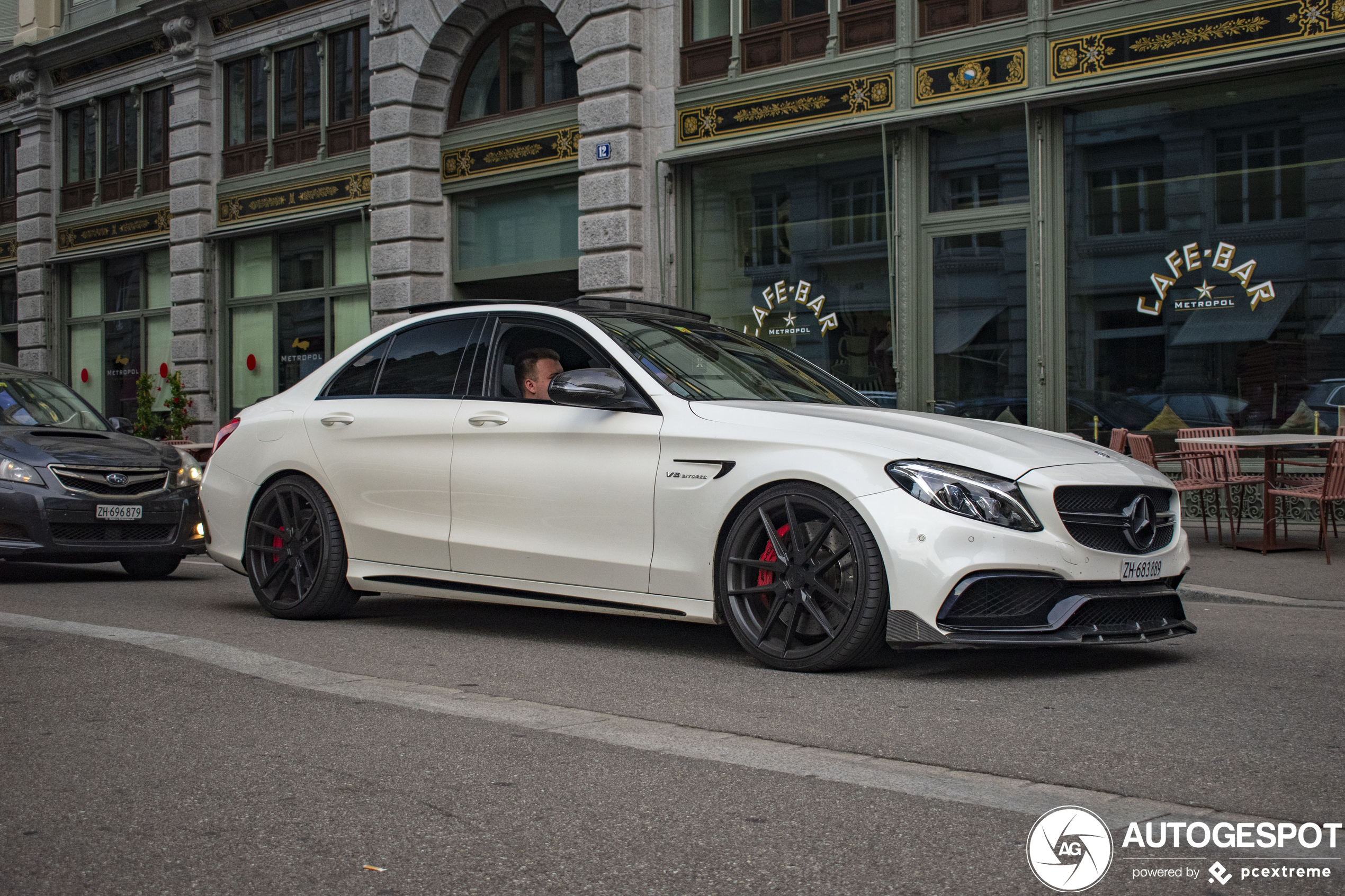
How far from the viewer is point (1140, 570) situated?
5.34 m

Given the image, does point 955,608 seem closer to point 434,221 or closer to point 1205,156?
point 1205,156

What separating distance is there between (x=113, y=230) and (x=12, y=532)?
57.2ft

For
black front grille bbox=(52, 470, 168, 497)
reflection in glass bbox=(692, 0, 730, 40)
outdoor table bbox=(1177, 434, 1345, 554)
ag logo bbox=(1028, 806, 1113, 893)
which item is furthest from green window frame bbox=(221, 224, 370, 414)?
ag logo bbox=(1028, 806, 1113, 893)

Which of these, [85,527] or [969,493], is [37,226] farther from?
[969,493]

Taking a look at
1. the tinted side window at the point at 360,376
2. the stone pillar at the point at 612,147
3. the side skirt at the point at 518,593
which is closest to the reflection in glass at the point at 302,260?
the stone pillar at the point at 612,147

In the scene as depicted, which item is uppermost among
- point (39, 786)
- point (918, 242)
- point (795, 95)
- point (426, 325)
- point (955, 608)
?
point (795, 95)

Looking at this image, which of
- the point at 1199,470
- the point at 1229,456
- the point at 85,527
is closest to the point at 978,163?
the point at 1199,470

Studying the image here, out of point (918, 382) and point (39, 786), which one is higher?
point (918, 382)

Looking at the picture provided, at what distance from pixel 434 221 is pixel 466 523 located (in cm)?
1366

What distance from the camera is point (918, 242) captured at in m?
14.7

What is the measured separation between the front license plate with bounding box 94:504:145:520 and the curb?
6.82 meters

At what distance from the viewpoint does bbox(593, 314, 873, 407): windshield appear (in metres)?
6.16

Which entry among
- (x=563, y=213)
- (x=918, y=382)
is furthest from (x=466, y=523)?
(x=563, y=213)

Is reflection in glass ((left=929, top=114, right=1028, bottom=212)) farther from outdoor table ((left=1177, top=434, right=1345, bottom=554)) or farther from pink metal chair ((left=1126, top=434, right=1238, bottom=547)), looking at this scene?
outdoor table ((left=1177, top=434, right=1345, bottom=554))
